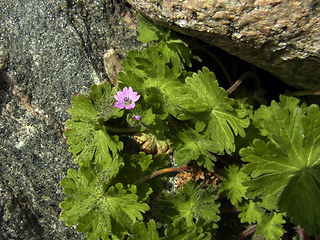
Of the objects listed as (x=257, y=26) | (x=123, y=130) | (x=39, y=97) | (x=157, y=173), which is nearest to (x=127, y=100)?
(x=123, y=130)

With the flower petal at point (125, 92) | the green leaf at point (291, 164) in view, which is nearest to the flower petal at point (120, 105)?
the flower petal at point (125, 92)

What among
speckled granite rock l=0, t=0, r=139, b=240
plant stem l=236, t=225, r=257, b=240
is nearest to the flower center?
speckled granite rock l=0, t=0, r=139, b=240

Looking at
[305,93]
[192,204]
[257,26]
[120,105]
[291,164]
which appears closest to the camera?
[257,26]

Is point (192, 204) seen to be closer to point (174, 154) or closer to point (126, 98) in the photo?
point (174, 154)

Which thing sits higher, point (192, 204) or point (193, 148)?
point (193, 148)

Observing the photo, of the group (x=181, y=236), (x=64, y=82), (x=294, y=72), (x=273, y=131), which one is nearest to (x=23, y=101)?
(x=64, y=82)

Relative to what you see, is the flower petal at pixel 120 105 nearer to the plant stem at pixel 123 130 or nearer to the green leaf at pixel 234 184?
the plant stem at pixel 123 130

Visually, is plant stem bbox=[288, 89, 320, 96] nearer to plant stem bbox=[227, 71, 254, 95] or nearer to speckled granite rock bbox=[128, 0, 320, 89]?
speckled granite rock bbox=[128, 0, 320, 89]
